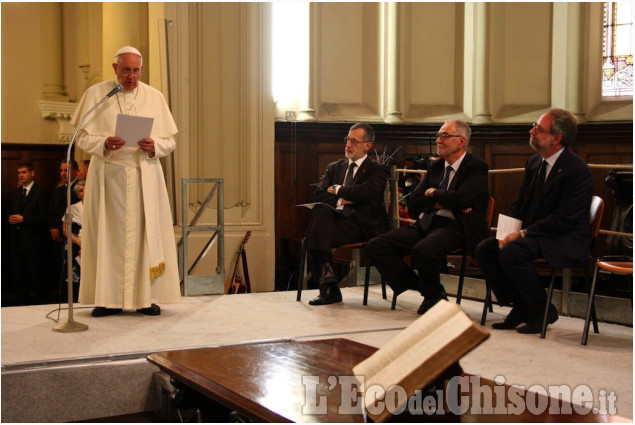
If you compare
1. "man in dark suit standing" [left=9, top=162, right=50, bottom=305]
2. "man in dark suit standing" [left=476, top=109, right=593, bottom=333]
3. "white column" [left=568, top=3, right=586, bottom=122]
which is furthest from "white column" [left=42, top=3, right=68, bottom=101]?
"man in dark suit standing" [left=476, top=109, right=593, bottom=333]

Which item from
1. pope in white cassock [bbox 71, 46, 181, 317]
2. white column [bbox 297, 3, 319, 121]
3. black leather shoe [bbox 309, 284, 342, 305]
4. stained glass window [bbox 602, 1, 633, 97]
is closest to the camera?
pope in white cassock [bbox 71, 46, 181, 317]

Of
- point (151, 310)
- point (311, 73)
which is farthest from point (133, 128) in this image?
point (311, 73)

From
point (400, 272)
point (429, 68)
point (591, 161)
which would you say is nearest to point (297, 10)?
point (429, 68)

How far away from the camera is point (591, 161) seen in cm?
853

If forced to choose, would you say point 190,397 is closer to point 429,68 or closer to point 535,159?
point 535,159

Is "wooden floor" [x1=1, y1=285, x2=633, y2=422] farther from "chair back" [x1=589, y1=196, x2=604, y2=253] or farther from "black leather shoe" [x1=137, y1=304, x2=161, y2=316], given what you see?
"chair back" [x1=589, y1=196, x2=604, y2=253]

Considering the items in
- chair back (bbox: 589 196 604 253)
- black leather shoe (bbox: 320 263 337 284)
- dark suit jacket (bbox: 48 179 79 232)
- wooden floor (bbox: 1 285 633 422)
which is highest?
chair back (bbox: 589 196 604 253)

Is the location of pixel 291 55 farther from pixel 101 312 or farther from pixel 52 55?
pixel 101 312

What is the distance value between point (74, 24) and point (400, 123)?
163 inches

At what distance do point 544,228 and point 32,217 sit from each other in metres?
5.49

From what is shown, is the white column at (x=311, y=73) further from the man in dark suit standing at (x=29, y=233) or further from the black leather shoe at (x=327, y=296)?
the black leather shoe at (x=327, y=296)

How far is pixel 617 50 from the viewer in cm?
883

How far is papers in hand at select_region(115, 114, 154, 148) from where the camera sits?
4.71m

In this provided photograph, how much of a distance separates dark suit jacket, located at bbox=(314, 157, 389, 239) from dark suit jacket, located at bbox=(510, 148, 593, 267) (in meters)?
1.32
